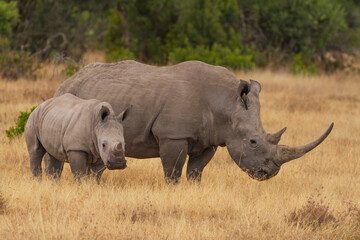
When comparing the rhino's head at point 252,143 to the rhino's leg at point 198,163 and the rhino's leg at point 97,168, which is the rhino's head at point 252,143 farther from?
the rhino's leg at point 97,168

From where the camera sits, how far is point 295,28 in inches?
895

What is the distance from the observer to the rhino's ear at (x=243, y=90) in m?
7.45

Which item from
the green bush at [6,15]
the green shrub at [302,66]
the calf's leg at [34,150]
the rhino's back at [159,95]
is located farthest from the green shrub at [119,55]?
the calf's leg at [34,150]

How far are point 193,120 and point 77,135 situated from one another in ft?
4.57

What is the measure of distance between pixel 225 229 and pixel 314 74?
50.7 ft

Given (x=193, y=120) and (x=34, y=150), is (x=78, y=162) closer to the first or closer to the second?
(x=34, y=150)

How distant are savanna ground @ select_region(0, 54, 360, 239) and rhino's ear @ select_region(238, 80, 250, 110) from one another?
1.09m

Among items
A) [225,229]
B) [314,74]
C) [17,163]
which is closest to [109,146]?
[225,229]

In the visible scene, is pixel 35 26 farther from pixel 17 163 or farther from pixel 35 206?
pixel 35 206

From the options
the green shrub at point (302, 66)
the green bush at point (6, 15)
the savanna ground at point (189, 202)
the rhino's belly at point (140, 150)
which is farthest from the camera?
the green shrub at point (302, 66)

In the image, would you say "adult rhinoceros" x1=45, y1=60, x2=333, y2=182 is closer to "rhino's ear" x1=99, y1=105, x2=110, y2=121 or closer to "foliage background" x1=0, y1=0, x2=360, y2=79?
"rhino's ear" x1=99, y1=105, x2=110, y2=121

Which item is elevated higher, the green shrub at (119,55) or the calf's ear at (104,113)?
the calf's ear at (104,113)

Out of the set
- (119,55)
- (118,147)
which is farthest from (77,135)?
(119,55)

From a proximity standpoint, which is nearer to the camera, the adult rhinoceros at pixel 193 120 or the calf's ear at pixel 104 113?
the calf's ear at pixel 104 113
